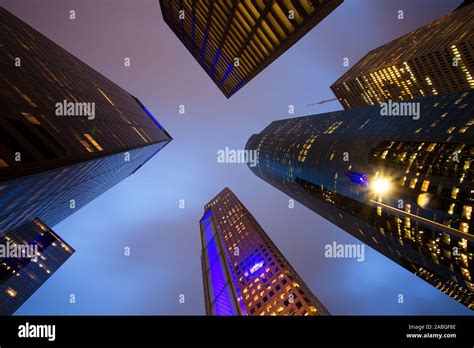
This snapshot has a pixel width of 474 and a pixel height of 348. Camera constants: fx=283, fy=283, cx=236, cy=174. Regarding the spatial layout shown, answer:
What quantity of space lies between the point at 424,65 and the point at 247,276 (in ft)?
431

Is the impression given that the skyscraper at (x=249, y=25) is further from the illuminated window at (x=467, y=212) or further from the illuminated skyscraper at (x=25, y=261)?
the illuminated skyscraper at (x=25, y=261)

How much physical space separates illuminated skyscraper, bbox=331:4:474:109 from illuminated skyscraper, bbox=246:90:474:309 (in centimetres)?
6280

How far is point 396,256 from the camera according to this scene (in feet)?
265

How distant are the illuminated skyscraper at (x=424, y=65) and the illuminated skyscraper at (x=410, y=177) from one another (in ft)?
206

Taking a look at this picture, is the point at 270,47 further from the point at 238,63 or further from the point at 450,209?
the point at 450,209

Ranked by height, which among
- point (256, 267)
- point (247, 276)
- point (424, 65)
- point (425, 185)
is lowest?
point (247, 276)

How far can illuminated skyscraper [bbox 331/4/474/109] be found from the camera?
121688 millimetres

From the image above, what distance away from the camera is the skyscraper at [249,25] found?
3284 cm

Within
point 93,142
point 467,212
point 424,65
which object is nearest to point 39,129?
point 93,142

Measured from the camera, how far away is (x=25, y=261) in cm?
8075

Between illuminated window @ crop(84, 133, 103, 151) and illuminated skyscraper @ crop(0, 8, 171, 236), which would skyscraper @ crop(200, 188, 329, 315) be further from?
illuminated window @ crop(84, 133, 103, 151)

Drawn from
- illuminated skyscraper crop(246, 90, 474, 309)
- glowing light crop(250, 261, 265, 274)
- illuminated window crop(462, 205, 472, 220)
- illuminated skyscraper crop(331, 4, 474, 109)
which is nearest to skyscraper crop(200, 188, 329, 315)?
glowing light crop(250, 261, 265, 274)

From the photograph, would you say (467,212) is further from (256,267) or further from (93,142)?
(256,267)
